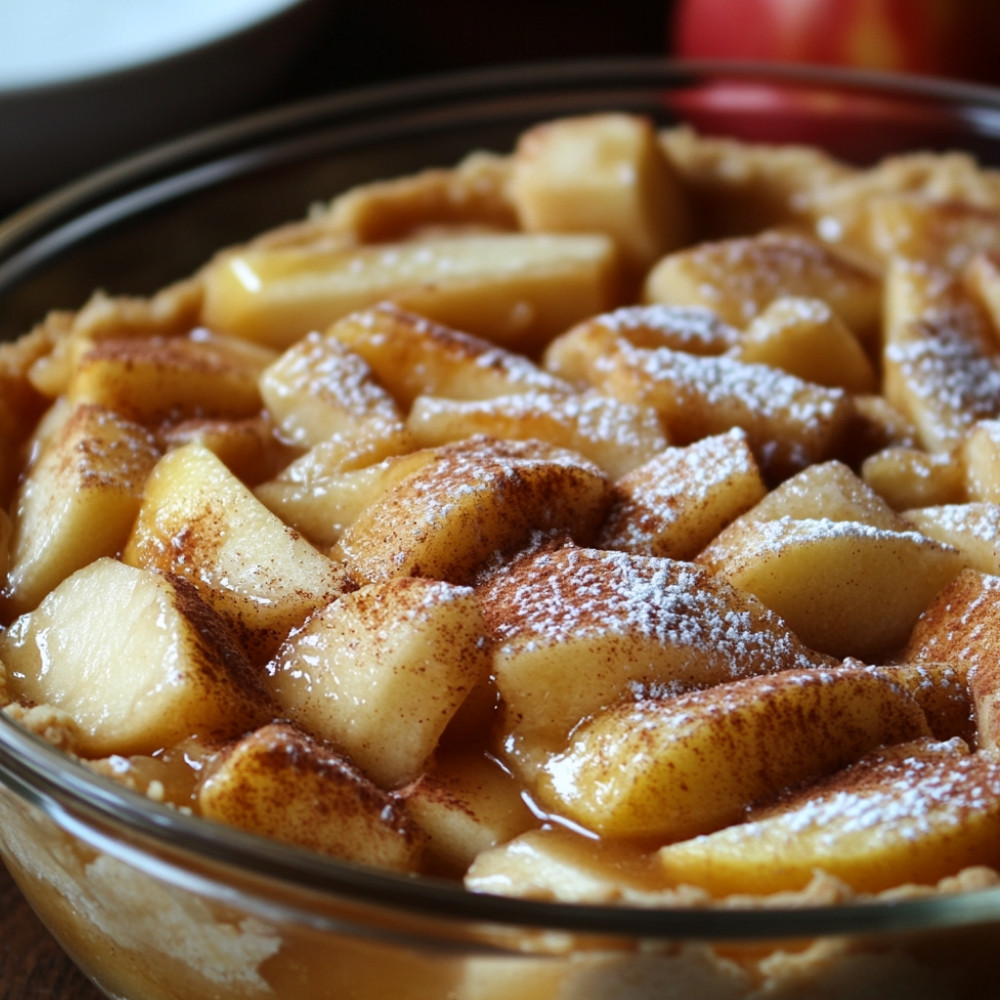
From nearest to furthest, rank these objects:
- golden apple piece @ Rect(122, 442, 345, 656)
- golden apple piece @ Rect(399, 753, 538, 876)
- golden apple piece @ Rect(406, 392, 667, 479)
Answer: golden apple piece @ Rect(399, 753, 538, 876)
golden apple piece @ Rect(122, 442, 345, 656)
golden apple piece @ Rect(406, 392, 667, 479)

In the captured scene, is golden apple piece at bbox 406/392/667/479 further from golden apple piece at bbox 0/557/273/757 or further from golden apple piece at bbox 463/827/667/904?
golden apple piece at bbox 463/827/667/904

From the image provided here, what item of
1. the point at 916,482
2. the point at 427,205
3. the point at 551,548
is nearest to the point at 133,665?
the point at 551,548

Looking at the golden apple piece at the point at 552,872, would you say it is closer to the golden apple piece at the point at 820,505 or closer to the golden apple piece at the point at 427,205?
the golden apple piece at the point at 820,505

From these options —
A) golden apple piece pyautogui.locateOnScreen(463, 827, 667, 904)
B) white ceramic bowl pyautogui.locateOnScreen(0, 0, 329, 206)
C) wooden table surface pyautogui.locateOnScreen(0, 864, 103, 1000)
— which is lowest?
wooden table surface pyautogui.locateOnScreen(0, 864, 103, 1000)

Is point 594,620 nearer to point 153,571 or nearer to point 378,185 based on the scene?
point 153,571

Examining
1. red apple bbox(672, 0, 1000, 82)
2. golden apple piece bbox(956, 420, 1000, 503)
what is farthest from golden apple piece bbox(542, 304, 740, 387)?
red apple bbox(672, 0, 1000, 82)
